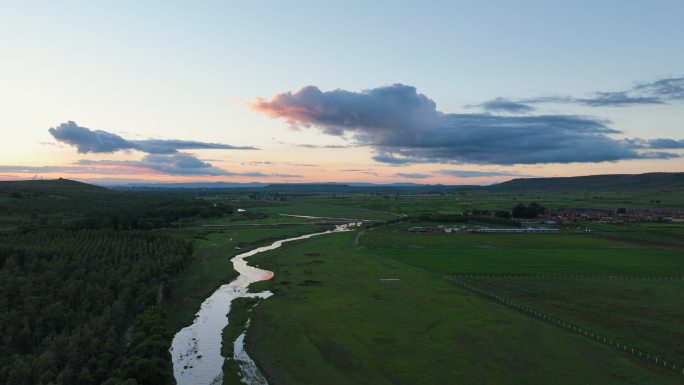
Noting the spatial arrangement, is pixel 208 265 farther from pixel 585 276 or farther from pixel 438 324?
pixel 585 276

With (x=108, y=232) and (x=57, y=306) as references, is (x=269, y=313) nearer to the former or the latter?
(x=57, y=306)

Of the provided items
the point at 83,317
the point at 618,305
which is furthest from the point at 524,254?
the point at 83,317

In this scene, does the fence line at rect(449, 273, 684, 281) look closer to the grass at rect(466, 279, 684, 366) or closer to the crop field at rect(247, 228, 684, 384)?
the crop field at rect(247, 228, 684, 384)

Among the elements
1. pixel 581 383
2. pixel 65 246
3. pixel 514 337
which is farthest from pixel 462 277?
pixel 65 246

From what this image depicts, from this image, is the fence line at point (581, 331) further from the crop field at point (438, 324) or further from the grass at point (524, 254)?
the grass at point (524, 254)

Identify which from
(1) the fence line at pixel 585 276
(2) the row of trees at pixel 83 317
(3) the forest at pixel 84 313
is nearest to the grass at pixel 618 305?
(1) the fence line at pixel 585 276

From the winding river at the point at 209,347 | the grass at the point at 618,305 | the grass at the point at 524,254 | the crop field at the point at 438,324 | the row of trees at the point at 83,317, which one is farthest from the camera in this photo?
the grass at the point at 524,254
